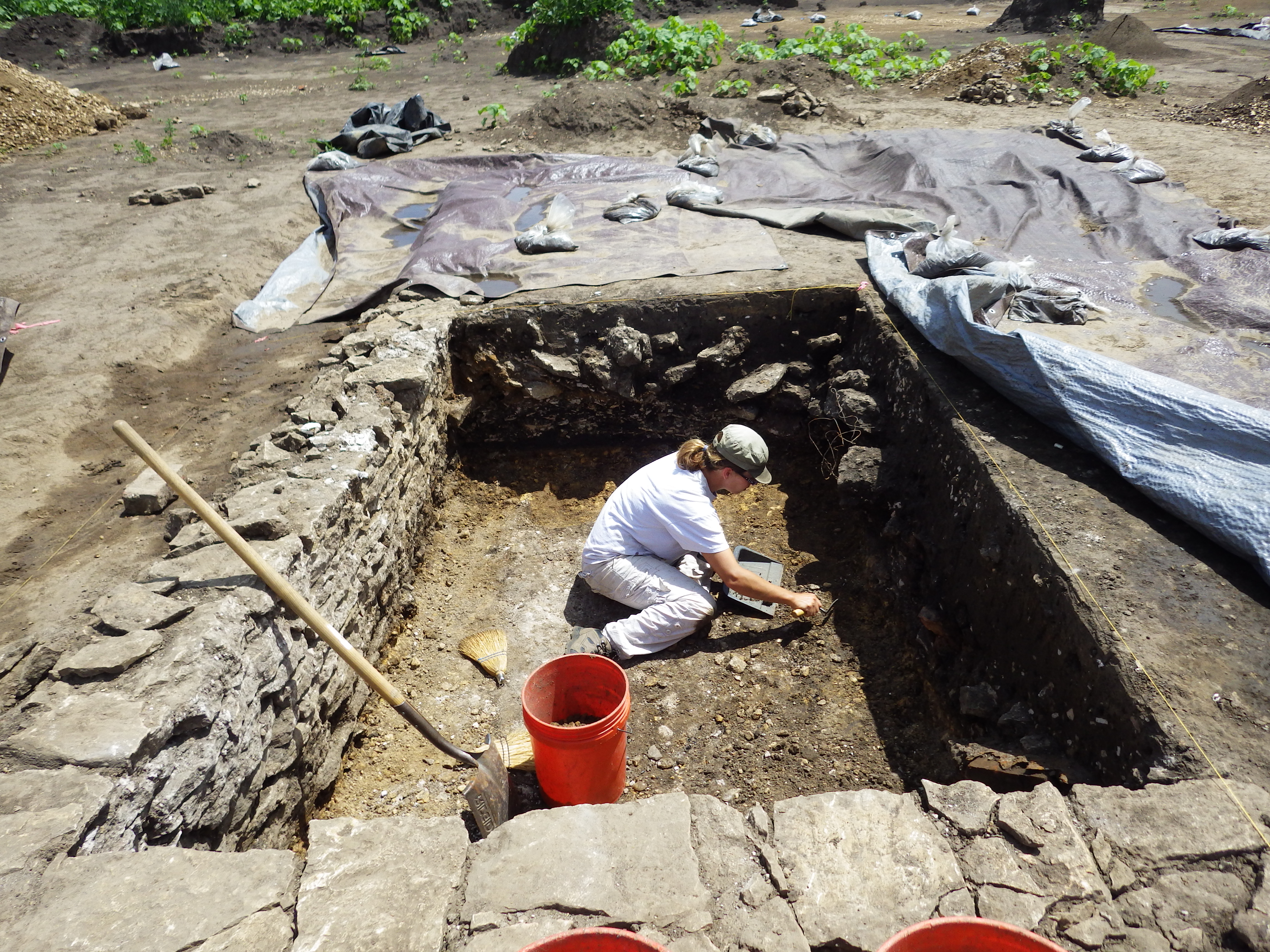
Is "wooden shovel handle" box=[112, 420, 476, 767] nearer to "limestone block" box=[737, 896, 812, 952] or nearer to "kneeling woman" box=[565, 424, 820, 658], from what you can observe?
"kneeling woman" box=[565, 424, 820, 658]

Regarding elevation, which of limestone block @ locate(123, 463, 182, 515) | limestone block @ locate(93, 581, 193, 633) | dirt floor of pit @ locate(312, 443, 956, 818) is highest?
limestone block @ locate(93, 581, 193, 633)

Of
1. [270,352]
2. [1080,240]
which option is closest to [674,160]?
[1080,240]

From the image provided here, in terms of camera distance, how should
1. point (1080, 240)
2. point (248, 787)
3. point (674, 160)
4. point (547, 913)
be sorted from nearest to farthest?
point (547, 913)
point (248, 787)
point (1080, 240)
point (674, 160)

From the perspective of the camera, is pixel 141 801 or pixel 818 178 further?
pixel 818 178

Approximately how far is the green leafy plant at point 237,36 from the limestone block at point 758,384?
16.9m

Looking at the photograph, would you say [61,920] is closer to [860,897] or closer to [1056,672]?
[860,897]

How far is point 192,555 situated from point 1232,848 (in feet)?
11.7

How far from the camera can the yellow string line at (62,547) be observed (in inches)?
141

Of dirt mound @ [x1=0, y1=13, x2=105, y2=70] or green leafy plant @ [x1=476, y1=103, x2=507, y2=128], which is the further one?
dirt mound @ [x1=0, y1=13, x2=105, y2=70]

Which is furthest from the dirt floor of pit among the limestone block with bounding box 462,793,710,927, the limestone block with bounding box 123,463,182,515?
the limestone block with bounding box 123,463,182,515

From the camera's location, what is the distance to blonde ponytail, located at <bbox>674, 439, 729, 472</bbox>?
3793 millimetres

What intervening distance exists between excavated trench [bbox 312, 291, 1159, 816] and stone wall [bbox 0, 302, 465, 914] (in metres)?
0.42

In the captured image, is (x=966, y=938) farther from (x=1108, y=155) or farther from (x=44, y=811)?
(x=1108, y=155)

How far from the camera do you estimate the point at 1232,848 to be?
1.99 m
